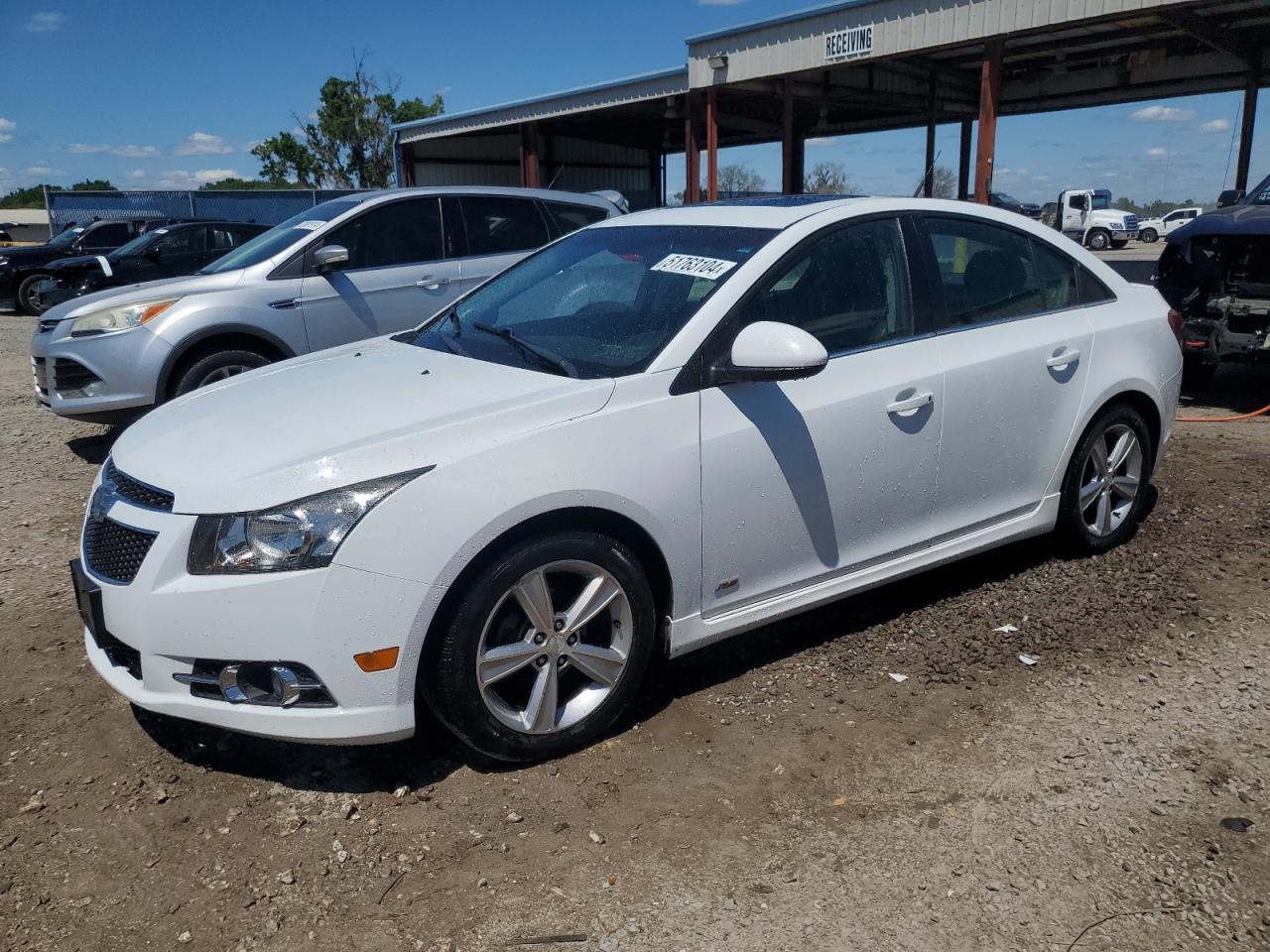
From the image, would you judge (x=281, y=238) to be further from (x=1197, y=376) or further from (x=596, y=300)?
(x=1197, y=376)

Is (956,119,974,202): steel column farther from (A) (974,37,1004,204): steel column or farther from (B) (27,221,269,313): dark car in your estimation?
(B) (27,221,269,313): dark car

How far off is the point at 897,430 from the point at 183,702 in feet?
A: 8.19

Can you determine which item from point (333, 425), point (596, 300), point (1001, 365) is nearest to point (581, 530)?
point (333, 425)

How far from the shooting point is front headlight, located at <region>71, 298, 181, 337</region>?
6.58 metres

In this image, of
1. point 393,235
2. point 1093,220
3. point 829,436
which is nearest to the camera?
point 829,436

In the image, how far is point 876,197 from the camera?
3.94 metres

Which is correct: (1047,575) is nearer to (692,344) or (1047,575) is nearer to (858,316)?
(858,316)

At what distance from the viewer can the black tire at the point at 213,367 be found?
6.63m

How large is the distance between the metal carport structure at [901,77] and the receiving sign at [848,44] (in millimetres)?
24

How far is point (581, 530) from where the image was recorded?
2.95m

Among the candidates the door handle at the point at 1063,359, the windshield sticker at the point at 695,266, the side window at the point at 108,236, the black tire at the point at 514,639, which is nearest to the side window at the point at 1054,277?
the door handle at the point at 1063,359

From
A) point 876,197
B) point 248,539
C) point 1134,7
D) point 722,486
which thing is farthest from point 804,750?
point 1134,7

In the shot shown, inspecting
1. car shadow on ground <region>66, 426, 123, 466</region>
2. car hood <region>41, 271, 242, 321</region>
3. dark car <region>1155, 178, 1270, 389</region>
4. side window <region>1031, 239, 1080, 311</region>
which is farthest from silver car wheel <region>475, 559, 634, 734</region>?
dark car <region>1155, 178, 1270, 389</region>

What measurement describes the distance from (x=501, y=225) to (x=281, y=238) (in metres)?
1.64
